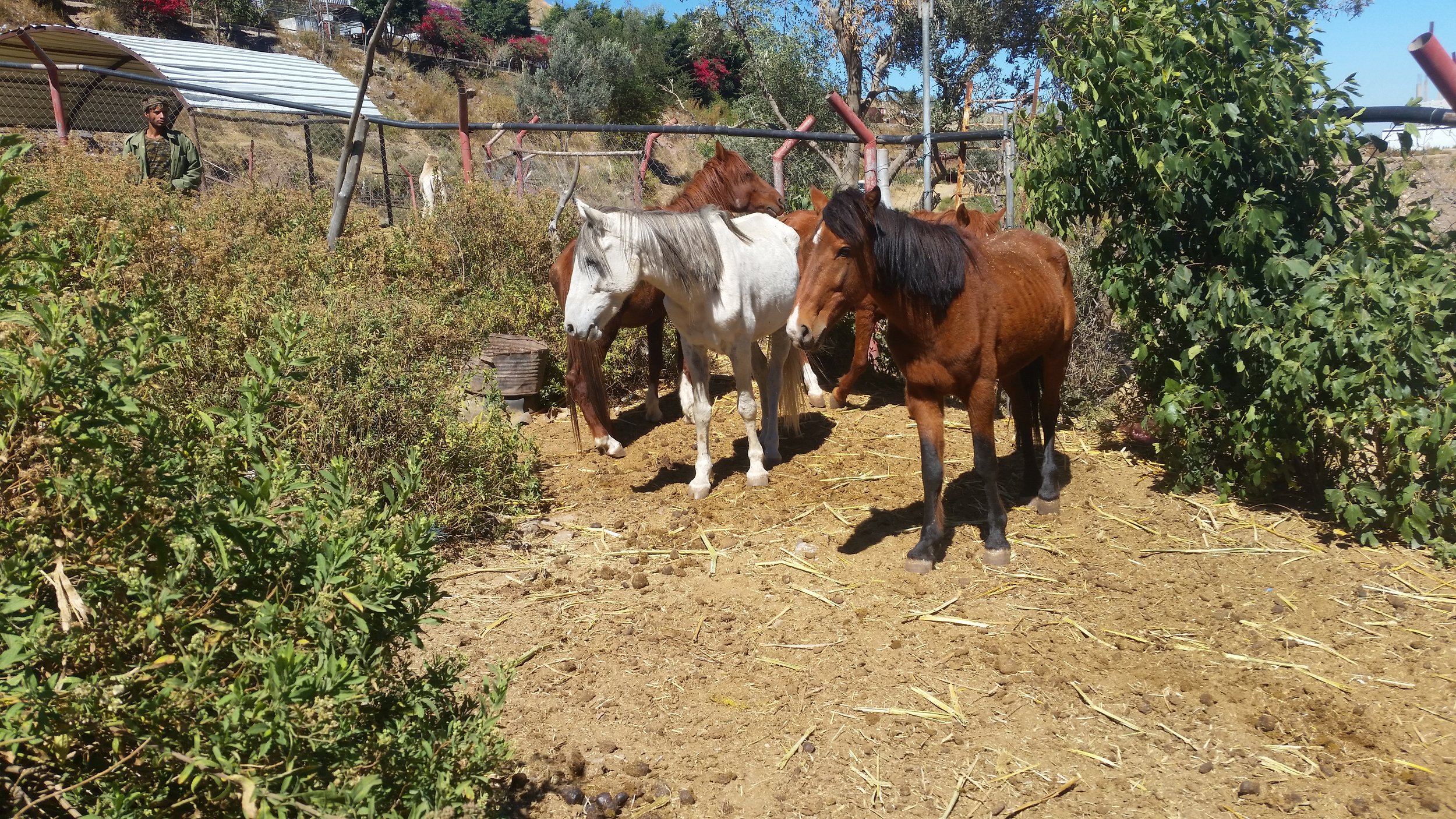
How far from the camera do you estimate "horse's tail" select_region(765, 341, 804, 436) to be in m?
6.36

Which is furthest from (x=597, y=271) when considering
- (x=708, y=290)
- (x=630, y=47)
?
(x=630, y=47)

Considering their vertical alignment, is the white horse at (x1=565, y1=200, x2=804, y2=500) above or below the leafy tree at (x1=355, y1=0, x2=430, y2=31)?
below

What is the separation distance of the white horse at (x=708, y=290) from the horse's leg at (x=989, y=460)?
1.36 metres

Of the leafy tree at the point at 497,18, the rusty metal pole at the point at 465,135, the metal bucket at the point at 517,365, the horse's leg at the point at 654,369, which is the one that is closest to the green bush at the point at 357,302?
the metal bucket at the point at 517,365

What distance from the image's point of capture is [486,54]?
39375 millimetres

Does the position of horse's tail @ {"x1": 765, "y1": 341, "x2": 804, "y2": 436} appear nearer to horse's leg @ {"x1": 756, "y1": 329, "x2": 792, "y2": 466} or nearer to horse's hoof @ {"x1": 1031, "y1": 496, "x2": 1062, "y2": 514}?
horse's leg @ {"x1": 756, "y1": 329, "x2": 792, "y2": 466}

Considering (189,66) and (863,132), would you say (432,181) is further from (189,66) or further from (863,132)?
(863,132)

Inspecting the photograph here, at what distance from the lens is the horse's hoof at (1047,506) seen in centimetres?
519

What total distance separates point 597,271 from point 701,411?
1.18 m

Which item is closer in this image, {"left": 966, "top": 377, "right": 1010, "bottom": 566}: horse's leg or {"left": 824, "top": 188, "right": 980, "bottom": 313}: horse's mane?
{"left": 824, "top": 188, "right": 980, "bottom": 313}: horse's mane

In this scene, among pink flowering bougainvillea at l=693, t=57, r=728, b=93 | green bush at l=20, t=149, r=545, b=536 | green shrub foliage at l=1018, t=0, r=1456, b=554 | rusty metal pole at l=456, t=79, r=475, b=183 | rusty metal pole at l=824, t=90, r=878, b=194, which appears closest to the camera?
green shrub foliage at l=1018, t=0, r=1456, b=554

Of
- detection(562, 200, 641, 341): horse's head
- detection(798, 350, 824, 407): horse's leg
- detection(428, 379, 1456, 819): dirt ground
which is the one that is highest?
detection(562, 200, 641, 341): horse's head

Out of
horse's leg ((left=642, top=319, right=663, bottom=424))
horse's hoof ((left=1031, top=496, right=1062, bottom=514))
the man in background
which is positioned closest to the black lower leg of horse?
horse's hoof ((left=1031, top=496, right=1062, bottom=514))

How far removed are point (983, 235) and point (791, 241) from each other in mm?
1684
